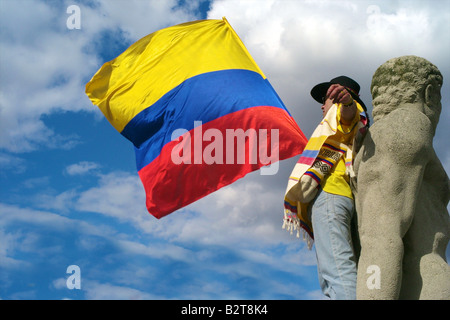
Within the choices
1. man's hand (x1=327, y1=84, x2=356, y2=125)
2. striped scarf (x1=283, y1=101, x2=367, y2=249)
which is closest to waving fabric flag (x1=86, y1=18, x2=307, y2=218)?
striped scarf (x1=283, y1=101, x2=367, y2=249)

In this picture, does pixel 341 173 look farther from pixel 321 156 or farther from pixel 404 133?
pixel 404 133

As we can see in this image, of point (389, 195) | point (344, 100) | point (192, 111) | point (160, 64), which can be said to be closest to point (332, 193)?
point (389, 195)

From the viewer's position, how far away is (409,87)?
399cm

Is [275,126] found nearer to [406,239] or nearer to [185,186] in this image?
[185,186]

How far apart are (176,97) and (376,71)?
4.08 metres

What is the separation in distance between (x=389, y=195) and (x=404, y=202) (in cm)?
11

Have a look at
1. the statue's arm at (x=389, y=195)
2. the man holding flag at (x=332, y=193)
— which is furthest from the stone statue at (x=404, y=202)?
the man holding flag at (x=332, y=193)

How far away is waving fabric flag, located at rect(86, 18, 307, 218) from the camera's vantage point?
711 centimetres

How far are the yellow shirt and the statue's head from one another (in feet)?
0.81

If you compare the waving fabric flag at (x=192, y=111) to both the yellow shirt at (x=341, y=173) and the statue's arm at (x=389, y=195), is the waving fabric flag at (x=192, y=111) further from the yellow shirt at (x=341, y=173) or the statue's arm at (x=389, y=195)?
the statue's arm at (x=389, y=195)

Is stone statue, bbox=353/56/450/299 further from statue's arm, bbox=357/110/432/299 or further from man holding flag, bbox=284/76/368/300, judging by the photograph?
man holding flag, bbox=284/76/368/300

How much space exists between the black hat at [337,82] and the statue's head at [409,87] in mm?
645

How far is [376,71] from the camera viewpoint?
165 inches

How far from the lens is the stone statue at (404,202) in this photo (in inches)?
137
